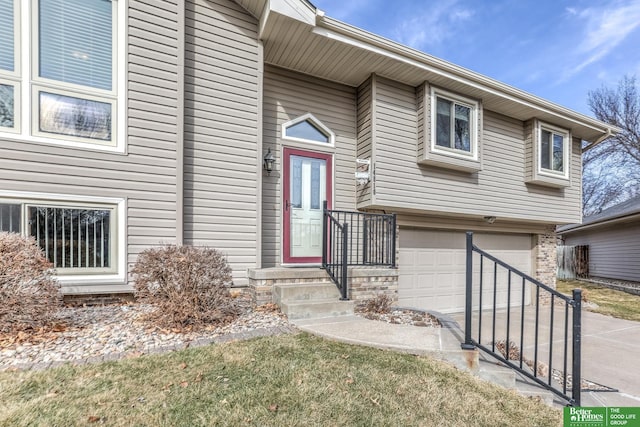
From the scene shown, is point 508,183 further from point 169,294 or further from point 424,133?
point 169,294

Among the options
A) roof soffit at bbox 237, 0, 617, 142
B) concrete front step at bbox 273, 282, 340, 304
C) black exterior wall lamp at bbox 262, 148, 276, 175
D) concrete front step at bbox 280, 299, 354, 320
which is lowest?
concrete front step at bbox 280, 299, 354, 320

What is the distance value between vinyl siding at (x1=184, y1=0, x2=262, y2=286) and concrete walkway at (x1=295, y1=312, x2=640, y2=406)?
1905mm

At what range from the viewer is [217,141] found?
5.15 metres

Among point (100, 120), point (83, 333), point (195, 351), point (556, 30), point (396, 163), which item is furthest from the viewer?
point (556, 30)

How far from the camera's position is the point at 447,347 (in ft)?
10.8

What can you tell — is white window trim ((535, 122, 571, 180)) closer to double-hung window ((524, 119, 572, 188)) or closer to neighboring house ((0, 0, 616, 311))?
double-hung window ((524, 119, 572, 188))

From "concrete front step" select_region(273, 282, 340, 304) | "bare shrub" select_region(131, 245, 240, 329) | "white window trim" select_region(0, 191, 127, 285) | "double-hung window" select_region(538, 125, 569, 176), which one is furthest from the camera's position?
"double-hung window" select_region(538, 125, 569, 176)

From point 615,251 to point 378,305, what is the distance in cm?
1369

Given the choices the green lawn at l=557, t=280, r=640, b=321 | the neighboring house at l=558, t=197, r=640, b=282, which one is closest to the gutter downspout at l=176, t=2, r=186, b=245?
the green lawn at l=557, t=280, r=640, b=321

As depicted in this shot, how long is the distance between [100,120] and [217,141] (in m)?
1.51

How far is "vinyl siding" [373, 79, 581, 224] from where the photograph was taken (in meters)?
6.28

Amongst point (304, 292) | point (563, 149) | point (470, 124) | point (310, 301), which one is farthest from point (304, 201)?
point (563, 149)

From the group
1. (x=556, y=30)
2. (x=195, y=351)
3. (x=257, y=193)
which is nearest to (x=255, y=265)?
(x=257, y=193)

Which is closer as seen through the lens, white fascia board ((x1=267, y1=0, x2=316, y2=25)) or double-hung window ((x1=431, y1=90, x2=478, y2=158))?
white fascia board ((x1=267, y1=0, x2=316, y2=25))
